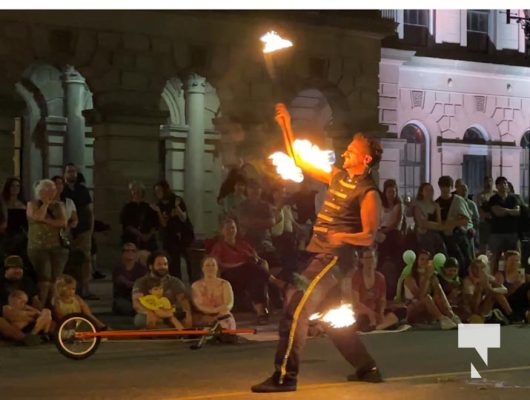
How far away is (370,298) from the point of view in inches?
507

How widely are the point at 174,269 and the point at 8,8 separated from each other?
5.07 m

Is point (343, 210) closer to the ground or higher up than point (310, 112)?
closer to the ground

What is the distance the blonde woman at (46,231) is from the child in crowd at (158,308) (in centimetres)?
113

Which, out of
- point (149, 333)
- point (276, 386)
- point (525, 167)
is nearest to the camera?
point (276, 386)

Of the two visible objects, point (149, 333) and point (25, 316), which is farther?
point (25, 316)

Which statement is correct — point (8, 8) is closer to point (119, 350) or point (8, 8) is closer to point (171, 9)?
point (171, 9)

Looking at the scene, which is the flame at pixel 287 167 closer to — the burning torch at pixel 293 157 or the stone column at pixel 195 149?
the burning torch at pixel 293 157

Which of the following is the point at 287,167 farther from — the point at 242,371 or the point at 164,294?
the point at 164,294

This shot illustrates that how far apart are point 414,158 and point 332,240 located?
18306 mm

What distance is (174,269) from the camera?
14188 millimetres

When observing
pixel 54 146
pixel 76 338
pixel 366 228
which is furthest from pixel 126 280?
pixel 54 146

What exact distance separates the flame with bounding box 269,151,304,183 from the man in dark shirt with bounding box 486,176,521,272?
8426 millimetres

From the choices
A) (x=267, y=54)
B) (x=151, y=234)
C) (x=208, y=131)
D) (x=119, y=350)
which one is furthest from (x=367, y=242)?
(x=208, y=131)

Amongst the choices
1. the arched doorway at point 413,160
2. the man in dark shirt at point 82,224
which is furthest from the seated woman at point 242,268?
the arched doorway at point 413,160
